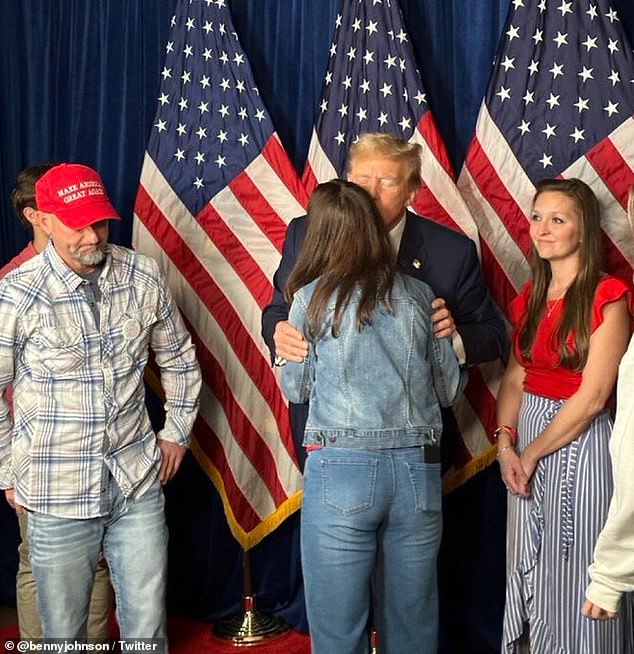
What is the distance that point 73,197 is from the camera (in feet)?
9.60

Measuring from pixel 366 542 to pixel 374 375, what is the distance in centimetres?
41

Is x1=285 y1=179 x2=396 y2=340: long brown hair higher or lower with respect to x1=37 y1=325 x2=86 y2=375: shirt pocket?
higher

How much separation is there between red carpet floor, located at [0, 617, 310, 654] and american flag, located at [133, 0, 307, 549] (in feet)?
1.21

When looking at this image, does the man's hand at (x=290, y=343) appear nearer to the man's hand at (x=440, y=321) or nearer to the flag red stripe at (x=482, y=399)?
the man's hand at (x=440, y=321)

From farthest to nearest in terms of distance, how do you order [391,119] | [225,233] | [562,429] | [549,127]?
[225,233], [391,119], [549,127], [562,429]

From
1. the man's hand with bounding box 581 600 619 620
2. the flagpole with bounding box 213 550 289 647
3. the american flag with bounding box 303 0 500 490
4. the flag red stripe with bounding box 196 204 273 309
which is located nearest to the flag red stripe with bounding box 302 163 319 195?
the american flag with bounding box 303 0 500 490

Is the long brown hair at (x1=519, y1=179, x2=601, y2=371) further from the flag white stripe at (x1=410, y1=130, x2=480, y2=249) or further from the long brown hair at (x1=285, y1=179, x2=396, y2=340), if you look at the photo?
the long brown hair at (x1=285, y1=179, x2=396, y2=340)

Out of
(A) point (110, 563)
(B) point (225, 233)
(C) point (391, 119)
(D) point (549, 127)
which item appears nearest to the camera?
(A) point (110, 563)

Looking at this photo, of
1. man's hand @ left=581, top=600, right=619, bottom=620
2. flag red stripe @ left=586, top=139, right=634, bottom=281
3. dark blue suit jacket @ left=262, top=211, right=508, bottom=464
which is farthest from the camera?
flag red stripe @ left=586, top=139, right=634, bottom=281

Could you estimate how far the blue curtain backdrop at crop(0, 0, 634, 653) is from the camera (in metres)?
3.93

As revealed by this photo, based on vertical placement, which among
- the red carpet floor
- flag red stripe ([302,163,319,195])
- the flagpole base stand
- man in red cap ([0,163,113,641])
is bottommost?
the red carpet floor

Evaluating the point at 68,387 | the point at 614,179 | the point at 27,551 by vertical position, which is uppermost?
the point at 614,179

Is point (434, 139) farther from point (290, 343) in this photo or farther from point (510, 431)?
point (290, 343)

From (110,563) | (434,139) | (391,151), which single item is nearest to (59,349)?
(110,563)
